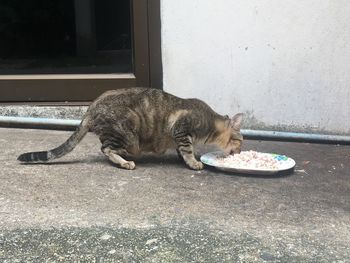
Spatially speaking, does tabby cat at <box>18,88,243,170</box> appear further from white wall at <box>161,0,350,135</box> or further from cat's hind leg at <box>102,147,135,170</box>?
white wall at <box>161,0,350,135</box>

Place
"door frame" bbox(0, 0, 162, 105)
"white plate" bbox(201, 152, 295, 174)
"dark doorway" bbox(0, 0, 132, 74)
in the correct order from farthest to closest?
"dark doorway" bbox(0, 0, 132, 74), "door frame" bbox(0, 0, 162, 105), "white plate" bbox(201, 152, 295, 174)

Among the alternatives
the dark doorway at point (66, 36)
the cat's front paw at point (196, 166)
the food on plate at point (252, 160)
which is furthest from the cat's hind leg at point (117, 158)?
the dark doorway at point (66, 36)

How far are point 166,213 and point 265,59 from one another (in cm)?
227

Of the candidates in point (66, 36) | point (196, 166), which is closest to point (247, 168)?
point (196, 166)

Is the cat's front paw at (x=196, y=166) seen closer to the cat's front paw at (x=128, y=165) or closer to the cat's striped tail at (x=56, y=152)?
the cat's front paw at (x=128, y=165)

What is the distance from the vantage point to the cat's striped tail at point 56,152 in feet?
12.7

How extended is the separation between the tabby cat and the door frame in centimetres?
82

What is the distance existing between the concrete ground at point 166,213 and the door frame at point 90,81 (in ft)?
3.27

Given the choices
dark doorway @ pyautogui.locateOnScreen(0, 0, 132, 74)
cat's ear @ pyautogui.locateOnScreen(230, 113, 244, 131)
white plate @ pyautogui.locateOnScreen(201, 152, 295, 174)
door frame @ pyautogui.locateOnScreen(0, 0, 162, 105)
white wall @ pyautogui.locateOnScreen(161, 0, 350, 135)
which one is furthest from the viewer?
dark doorway @ pyautogui.locateOnScreen(0, 0, 132, 74)

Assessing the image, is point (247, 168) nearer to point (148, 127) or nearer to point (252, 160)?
point (252, 160)

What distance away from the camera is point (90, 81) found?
16.7 feet

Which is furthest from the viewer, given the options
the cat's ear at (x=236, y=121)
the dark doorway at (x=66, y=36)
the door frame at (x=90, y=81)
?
the dark doorway at (x=66, y=36)

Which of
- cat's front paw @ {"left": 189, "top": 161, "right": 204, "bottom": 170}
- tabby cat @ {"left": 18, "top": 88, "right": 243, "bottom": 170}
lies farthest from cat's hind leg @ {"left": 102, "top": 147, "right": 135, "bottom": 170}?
cat's front paw @ {"left": 189, "top": 161, "right": 204, "bottom": 170}

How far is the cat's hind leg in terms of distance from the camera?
3899mm
